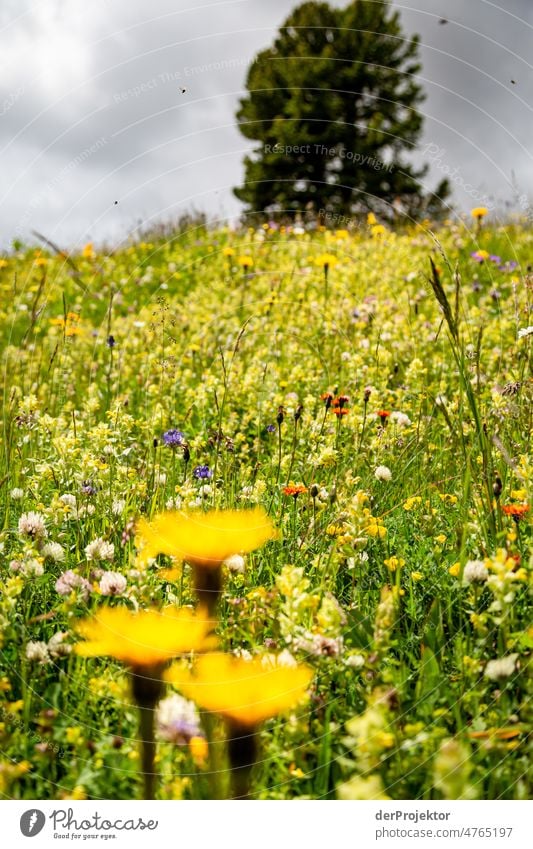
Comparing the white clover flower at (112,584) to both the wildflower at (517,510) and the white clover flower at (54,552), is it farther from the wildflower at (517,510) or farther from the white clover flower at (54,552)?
the wildflower at (517,510)

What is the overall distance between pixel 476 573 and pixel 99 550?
41.6 inches

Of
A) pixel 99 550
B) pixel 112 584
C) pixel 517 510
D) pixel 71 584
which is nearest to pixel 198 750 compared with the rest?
pixel 112 584

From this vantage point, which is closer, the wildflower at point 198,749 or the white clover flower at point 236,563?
the wildflower at point 198,749

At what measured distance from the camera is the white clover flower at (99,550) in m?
2.09

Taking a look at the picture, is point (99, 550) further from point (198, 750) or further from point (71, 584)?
point (198, 750)

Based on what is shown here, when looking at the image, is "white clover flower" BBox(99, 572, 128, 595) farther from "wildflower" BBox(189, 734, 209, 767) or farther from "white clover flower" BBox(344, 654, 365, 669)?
"white clover flower" BBox(344, 654, 365, 669)

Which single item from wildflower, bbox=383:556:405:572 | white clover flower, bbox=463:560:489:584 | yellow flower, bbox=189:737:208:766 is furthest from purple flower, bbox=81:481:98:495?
white clover flower, bbox=463:560:489:584

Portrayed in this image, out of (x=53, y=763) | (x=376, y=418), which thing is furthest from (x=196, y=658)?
(x=376, y=418)

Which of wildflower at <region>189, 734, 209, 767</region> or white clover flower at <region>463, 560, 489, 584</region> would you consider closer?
wildflower at <region>189, 734, 209, 767</region>

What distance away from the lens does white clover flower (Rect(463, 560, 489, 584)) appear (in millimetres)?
1798
